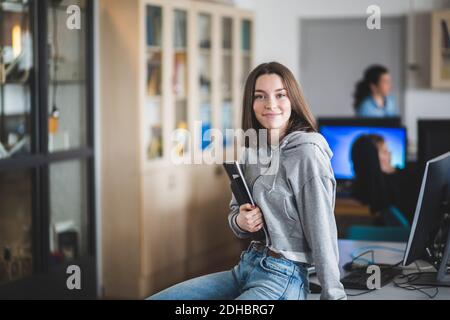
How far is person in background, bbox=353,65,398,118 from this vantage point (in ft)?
18.2

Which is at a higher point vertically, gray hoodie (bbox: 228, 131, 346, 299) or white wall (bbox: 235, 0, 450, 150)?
white wall (bbox: 235, 0, 450, 150)

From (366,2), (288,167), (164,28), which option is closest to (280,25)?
(366,2)

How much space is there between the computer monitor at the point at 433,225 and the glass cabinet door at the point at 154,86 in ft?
8.63

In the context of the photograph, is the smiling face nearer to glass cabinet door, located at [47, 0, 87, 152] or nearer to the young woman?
the young woman

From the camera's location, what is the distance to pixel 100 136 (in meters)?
4.52

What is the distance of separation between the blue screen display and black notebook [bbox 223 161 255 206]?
7.60ft

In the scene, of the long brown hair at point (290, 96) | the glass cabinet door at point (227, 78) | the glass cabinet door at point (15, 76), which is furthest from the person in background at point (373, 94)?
the long brown hair at point (290, 96)

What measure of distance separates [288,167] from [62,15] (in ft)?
8.71

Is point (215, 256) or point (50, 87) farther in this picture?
point (215, 256)

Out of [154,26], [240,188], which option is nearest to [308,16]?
[154,26]

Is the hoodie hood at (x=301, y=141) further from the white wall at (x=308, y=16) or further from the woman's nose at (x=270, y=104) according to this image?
the white wall at (x=308, y=16)

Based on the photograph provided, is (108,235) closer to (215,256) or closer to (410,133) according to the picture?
(215,256)

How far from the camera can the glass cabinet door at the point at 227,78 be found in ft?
18.7

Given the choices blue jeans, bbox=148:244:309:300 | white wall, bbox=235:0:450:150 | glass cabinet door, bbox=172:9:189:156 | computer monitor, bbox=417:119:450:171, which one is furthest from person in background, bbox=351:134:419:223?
white wall, bbox=235:0:450:150
